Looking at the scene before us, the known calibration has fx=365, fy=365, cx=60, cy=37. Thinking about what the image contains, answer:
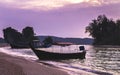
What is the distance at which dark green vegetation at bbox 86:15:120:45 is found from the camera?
7386 inches

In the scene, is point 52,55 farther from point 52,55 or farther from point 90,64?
point 90,64

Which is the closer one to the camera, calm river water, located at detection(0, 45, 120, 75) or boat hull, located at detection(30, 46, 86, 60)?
calm river water, located at detection(0, 45, 120, 75)

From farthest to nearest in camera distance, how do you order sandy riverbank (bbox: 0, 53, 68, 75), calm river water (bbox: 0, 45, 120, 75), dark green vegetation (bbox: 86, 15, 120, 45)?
dark green vegetation (bbox: 86, 15, 120, 45)
calm river water (bbox: 0, 45, 120, 75)
sandy riverbank (bbox: 0, 53, 68, 75)

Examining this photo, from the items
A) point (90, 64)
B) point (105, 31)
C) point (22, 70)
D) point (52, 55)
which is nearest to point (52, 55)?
point (52, 55)

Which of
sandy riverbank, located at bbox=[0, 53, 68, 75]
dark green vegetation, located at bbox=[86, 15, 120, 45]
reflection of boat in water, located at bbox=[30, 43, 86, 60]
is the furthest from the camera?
dark green vegetation, located at bbox=[86, 15, 120, 45]

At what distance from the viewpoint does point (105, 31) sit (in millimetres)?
190750

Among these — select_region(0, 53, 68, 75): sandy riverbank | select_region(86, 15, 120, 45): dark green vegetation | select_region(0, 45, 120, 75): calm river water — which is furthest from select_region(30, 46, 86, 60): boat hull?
select_region(86, 15, 120, 45): dark green vegetation

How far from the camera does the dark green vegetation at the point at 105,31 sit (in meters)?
188

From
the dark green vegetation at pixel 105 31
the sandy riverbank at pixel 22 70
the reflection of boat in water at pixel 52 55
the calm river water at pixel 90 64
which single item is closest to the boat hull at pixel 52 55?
the reflection of boat in water at pixel 52 55

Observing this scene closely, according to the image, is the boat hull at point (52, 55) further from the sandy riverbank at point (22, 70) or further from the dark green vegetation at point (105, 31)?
the dark green vegetation at point (105, 31)

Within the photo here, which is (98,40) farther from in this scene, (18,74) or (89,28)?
(18,74)

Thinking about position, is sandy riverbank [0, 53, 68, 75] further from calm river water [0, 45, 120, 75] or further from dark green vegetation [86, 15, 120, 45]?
dark green vegetation [86, 15, 120, 45]

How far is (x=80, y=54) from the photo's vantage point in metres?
73.2

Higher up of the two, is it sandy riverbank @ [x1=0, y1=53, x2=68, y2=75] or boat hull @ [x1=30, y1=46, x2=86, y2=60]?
sandy riverbank @ [x1=0, y1=53, x2=68, y2=75]
